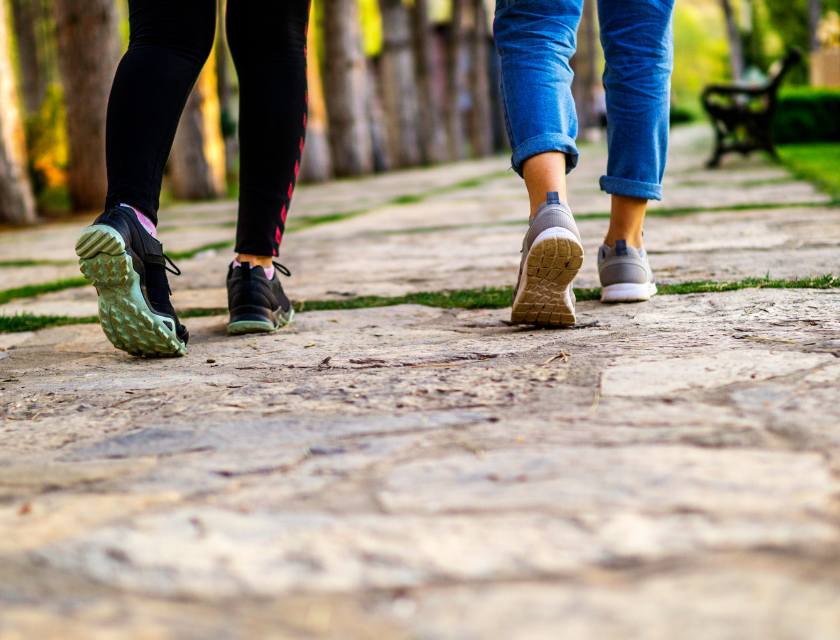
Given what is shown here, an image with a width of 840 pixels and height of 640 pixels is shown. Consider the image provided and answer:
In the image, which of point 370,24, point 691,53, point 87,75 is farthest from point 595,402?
point 691,53

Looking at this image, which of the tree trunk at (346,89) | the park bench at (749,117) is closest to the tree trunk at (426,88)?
the tree trunk at (346,89)

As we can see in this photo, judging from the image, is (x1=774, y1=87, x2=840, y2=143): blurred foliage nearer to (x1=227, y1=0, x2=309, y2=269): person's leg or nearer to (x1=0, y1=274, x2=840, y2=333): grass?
(x1=0, y1=274, x2=840, y2=333): grass

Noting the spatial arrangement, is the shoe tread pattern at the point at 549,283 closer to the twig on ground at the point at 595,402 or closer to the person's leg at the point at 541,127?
the person's leg at the point at 541,127

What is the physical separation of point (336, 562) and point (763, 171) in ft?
21.3

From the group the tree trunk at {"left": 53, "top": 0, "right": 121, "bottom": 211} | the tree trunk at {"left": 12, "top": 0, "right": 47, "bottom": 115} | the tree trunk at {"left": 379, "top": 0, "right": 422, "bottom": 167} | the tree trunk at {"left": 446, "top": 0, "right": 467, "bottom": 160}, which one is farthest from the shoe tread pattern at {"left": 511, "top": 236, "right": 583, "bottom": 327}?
the tree trunk at {"left": 446, "top": 0, "right": 467, "bottom": 160}

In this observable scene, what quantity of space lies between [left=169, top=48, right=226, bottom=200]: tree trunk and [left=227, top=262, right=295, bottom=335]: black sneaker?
271 inches

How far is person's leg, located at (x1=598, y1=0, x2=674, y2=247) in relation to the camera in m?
2.06

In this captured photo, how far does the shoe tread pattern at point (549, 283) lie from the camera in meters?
1.68

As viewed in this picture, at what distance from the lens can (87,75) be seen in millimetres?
6938

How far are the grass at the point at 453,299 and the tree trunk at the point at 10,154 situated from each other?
4.34 meters

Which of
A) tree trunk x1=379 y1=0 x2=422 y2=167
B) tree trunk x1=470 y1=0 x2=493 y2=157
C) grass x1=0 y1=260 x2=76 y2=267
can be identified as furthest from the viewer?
tree trunk x1=470 y1=0 x2=493 y2=157

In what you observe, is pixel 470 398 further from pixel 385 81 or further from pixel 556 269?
pixel 385 81

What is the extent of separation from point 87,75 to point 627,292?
245 inches

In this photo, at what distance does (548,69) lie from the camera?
188 centimetres
